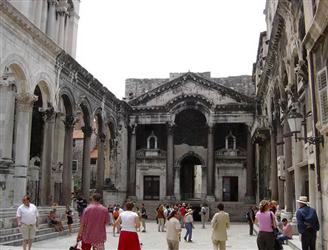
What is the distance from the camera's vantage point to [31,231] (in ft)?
35.6

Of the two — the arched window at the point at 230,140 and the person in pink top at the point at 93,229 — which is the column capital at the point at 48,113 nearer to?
the person in pink top at the point at 93,229

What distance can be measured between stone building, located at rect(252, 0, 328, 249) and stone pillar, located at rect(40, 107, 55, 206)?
35.3ft

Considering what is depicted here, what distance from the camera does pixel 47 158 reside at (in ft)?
67.8

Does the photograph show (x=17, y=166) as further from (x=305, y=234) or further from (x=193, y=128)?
(x=193, y=128)

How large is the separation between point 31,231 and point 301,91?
30.8 ft

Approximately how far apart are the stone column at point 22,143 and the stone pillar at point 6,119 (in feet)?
1.31

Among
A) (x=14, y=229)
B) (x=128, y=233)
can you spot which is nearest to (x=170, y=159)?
(x=14, y=229)

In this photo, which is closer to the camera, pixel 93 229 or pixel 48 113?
pixel 93 229

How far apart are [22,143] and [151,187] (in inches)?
740

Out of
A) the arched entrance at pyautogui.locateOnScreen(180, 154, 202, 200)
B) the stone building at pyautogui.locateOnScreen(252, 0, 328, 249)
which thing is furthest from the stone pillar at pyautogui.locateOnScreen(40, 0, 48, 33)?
the arched entrance at pyautogui.locateOnScreen(180, 154, 202, 200)

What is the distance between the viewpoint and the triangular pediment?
34.3m

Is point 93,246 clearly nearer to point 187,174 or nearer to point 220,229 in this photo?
point 220,229

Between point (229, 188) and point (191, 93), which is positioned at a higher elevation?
point (191, 93)

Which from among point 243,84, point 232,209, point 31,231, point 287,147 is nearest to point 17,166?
point 31,231
